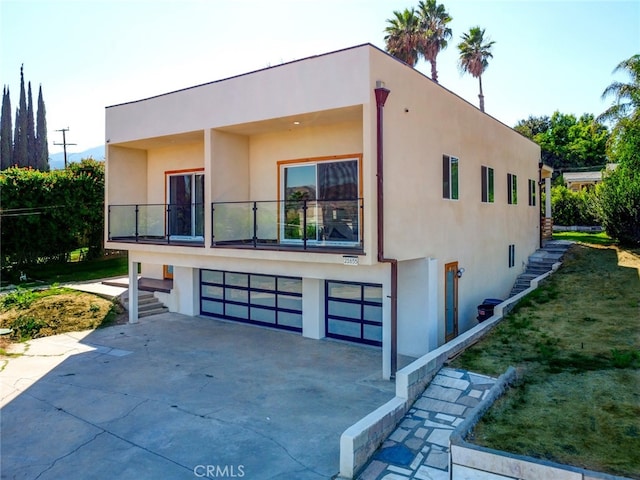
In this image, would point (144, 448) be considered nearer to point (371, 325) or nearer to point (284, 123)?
point (371, 325)

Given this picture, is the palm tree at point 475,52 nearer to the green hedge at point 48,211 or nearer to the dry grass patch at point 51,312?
the green hedge at point 48,211

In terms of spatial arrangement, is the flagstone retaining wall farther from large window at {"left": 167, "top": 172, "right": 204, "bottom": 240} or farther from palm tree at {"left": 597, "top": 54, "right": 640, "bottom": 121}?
palm tree at {"left": 597, "top": 54, "right": 640, "bottom": 121}

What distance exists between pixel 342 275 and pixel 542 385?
4570 mm

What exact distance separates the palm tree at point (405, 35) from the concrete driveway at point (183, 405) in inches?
934

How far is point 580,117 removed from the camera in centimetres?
5153

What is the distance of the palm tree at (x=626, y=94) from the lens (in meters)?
20.4

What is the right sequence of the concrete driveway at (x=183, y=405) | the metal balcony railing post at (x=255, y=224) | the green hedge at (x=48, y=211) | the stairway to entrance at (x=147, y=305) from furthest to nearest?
the green hedge at (x=48, y=211) < the stairway to entrance at (x=147, y=305) < the metal balcony railing post at (x=255, y=224) < the concrete driveway at (x=183, y=405)

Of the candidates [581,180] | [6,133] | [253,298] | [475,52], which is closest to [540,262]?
[253,298]

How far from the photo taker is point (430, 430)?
6969 millimetres

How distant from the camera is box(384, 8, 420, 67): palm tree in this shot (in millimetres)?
29516

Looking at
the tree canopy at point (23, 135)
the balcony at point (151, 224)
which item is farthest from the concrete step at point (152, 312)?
the tree canopy at point (23, 135)

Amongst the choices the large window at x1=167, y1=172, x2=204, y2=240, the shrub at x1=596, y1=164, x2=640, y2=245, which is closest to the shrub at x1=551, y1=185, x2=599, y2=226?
the shrub at x1=596, y1=164, x2=640, y2=245

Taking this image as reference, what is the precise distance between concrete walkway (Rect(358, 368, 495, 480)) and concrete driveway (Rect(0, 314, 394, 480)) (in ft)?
Result: 2.61

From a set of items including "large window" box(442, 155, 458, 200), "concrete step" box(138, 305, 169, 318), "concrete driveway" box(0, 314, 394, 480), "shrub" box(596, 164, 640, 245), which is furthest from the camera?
"shrub" box(596, 164, 640, 245)
